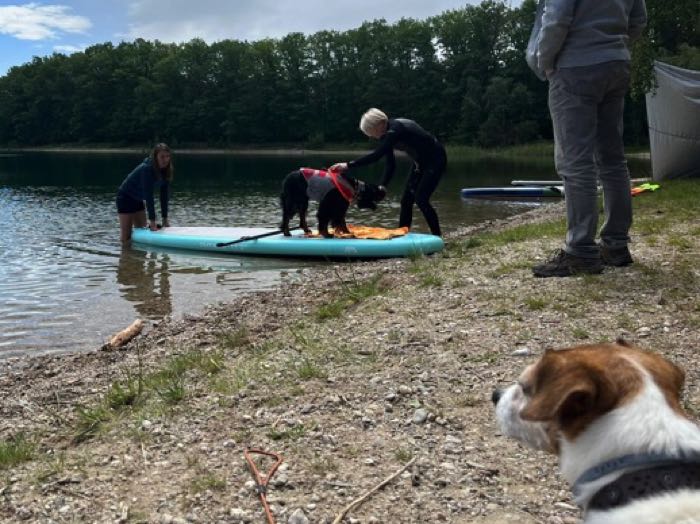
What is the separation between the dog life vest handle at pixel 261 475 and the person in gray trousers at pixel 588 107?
3.94 m

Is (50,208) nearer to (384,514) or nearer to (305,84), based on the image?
(384,514)

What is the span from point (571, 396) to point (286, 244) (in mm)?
11209

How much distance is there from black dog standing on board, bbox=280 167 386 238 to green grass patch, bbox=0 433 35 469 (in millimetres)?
8759

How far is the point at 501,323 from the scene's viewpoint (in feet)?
18.0

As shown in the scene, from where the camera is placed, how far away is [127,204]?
15062 mm

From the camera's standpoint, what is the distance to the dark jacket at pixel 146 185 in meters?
14.1

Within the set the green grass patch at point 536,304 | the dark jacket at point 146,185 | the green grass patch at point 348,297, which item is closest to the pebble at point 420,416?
the green grass patch at point 536,304

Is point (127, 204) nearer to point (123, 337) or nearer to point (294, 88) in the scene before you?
point (123, 337)

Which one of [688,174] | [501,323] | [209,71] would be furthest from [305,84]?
[501,323]

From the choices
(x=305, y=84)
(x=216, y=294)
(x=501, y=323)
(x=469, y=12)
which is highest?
(x=469, y=12)

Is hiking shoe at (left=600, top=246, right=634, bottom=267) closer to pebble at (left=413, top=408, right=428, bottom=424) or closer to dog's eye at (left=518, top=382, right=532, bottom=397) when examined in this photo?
pebble at (left=413, top=408, right=428, bottom=424)

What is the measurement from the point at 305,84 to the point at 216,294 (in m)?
89.2

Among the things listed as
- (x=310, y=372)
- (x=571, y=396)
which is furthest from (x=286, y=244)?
(x=571, y=396)

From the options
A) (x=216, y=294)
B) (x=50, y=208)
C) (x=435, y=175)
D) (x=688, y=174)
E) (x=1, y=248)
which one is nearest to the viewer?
(x=216, y=294)
